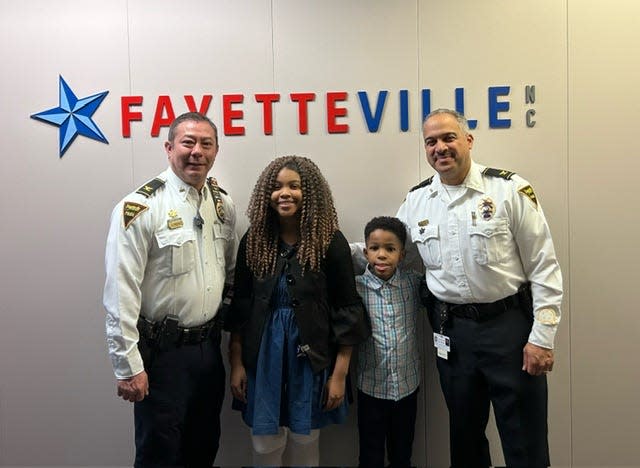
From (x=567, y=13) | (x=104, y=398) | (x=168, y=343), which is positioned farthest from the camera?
(x=104, y=398)

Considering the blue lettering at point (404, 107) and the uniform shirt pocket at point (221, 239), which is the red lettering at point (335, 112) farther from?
the uniform shirt pocket at point (221, 239)

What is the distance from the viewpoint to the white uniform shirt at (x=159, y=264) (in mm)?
1645

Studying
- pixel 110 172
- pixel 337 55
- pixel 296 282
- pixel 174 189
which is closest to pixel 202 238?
pixel 174 189

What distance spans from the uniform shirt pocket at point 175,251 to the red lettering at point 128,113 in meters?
0.92

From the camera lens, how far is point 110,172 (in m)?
2.31

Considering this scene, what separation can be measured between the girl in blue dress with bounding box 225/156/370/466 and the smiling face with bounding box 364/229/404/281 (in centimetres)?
16

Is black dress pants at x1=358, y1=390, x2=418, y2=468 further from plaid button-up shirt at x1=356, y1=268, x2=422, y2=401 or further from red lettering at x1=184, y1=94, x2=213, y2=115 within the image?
red lettering at x1=184, y1=94, x2=213, y2=115

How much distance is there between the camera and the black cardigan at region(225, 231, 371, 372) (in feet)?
5.87

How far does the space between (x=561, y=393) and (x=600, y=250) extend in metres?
0.88

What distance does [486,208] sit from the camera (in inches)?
70.5

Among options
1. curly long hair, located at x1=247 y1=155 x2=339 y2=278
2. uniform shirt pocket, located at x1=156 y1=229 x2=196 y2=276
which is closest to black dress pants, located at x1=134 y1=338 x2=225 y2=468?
uniform shirt pocket, located at x1=156 y1=229 x2=196 y2=276

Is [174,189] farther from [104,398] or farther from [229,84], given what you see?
[104,398]

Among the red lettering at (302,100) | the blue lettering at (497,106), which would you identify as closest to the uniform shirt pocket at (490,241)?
the blue lettering at (497,106)

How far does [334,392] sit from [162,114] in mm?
1806
